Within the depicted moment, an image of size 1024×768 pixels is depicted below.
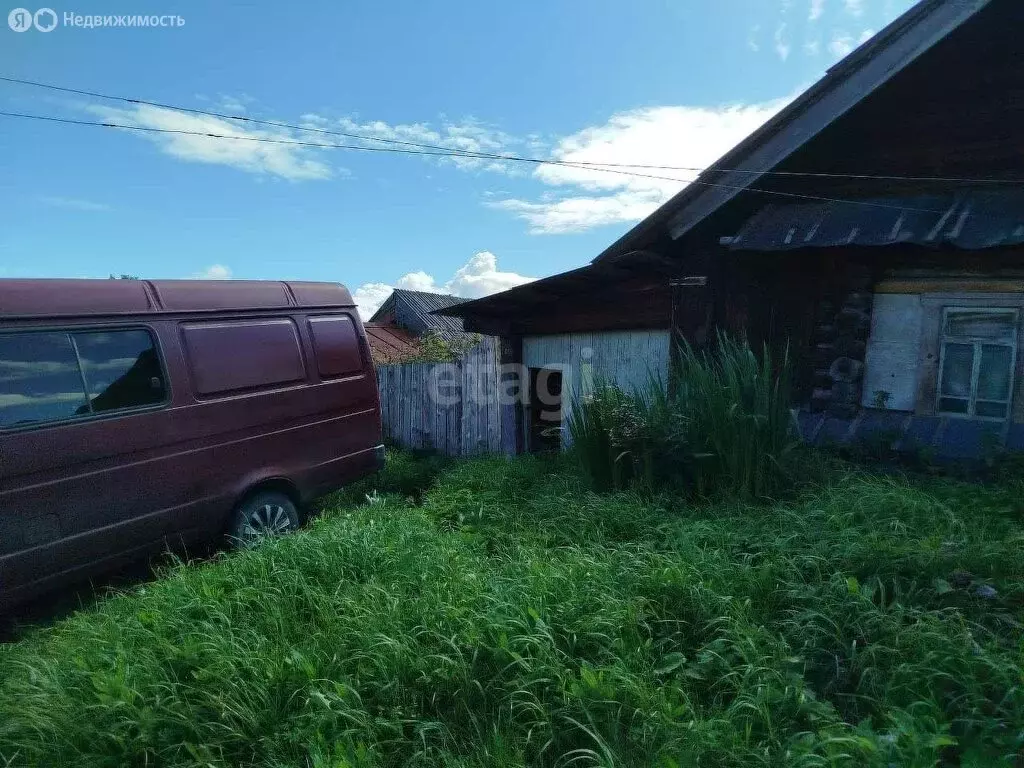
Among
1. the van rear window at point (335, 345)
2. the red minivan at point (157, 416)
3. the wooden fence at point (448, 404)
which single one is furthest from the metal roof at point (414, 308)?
the red minivan at point (157, 416)

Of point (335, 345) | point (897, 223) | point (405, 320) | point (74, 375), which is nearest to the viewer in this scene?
point (74, 375)

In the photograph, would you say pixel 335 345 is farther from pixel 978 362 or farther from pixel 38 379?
pixel 978 362

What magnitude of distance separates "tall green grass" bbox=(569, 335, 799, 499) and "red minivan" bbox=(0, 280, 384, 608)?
103 inches

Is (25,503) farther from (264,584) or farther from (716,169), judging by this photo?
(716,169)

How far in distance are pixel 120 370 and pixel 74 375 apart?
0.90 ft

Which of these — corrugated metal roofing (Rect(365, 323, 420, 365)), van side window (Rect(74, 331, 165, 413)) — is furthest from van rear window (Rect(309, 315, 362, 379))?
corrugated metal roofing (Rect(365, 323, 420, 365))

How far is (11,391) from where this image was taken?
3555 millimetres

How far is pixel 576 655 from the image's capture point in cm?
249

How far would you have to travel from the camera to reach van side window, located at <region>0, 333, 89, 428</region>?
3549 millimetres

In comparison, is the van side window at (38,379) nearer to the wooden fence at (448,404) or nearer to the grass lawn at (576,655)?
the grass lawn at (576,655)

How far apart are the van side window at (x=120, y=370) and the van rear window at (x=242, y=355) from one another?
0.27 meters

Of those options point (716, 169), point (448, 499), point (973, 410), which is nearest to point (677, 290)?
point (716, 169)

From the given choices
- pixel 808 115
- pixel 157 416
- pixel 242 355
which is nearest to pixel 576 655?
pixel 157 416

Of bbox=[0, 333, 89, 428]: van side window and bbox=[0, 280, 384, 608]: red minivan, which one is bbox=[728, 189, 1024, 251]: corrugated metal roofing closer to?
bbox=[0, 280, 384, 608]: red minivan
